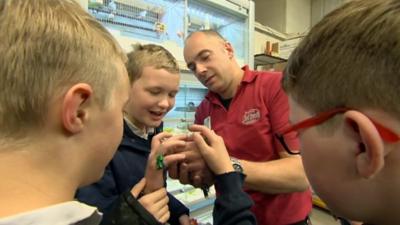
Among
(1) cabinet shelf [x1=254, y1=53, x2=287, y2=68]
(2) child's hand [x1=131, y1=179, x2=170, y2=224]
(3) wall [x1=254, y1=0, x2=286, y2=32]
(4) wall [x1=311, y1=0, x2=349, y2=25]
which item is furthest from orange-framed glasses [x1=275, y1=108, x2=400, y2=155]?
(4) wall [x1=311, y1=0, x2=349, y2=25]

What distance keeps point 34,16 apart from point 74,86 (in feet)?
0.41

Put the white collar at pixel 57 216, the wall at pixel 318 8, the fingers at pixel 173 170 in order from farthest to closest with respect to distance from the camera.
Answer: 1. the wall at pixel 318 8
2. the fingers at pixel 173 170
3. the white collar at pixel 57 216

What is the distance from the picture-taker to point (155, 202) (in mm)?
851

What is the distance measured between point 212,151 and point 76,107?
0.49 metres

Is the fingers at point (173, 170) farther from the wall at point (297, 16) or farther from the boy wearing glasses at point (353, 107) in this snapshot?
the wall at point (297, 16)

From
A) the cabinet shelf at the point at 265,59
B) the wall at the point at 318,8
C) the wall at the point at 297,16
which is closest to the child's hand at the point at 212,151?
the cabinet shelf at the point at 265,59

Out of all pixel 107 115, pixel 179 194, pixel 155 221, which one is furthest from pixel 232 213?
pixel 179 194

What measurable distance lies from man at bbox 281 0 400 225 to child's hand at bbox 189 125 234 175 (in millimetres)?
343

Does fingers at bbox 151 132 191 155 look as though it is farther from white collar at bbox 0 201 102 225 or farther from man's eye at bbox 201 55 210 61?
man's eye at bbox 201 55 210 61

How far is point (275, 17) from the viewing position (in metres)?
4.22

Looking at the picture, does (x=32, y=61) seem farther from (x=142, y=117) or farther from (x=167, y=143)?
(x=142, y=117)

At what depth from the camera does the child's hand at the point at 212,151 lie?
89 cm

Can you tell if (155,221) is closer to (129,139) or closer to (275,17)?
(129,139)

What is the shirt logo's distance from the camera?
1428mm
